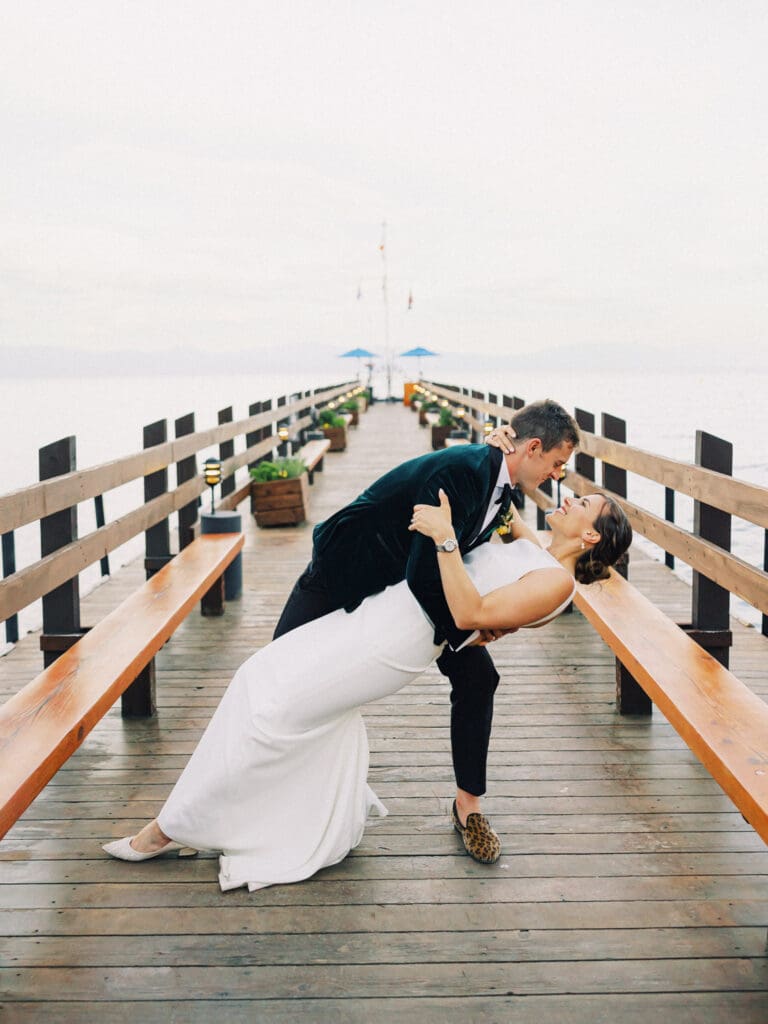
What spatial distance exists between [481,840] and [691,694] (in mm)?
859

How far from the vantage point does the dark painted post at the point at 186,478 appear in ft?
21.9

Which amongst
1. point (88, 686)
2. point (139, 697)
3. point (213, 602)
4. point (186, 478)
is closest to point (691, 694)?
point (88, 686)

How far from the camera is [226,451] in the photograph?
8.62 m

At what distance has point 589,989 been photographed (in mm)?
2572

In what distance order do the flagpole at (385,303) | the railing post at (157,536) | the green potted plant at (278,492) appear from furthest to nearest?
the flagpole at (385,303) < the green potted plant at (278,492) < the railing post at (157,536)

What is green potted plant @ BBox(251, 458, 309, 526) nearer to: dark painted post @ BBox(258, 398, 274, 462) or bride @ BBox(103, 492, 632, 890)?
dark painted post @ BBox(258, 398, 274, 462)

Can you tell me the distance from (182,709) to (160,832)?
1578mm

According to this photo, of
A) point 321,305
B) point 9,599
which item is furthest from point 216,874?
point 321,305

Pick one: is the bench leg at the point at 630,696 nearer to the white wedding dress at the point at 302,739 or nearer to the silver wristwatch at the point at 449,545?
the white wedding dress at the point at 302,739

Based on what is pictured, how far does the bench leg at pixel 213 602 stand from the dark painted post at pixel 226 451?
1.94m

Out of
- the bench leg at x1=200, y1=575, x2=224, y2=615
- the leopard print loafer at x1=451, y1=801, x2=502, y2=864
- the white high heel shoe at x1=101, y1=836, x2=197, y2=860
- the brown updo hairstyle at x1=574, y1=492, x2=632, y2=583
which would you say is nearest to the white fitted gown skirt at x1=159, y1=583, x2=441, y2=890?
the white high heel shoe at x1=101, y1=836, x2=197, y2=860

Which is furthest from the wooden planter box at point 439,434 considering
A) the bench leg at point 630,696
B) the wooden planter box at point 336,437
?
the bench leg at point 630,696

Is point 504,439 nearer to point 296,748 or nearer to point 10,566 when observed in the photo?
point 296,748

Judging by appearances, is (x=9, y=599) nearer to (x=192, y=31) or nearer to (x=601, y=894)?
(x=601, y=894)
